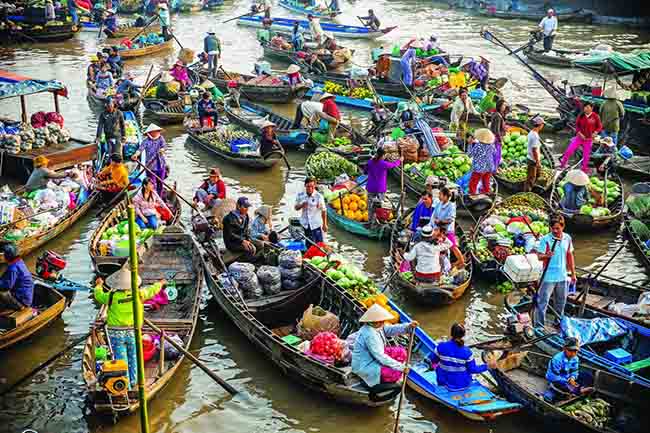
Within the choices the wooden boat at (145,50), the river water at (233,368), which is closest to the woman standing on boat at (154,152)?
the river water at (233,368)

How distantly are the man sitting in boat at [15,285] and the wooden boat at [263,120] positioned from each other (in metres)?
8.95

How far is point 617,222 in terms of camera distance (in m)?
14.4

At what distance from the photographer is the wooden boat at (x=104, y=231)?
473 inches

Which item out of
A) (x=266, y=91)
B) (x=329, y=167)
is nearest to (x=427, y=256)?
(x=329, y=167)

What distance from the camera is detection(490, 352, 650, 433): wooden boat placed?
8.30 metres

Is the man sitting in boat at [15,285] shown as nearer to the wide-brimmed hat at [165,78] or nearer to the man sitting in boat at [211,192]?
the man sitting in boat at [211,192]

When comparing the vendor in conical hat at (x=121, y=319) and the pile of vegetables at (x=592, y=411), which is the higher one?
the vendor in conical hat at (x=121, y=319)

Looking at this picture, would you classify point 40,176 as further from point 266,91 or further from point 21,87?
point 266,91

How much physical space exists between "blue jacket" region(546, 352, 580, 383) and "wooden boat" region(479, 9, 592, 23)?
1197 inches

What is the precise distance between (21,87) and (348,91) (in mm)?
9324

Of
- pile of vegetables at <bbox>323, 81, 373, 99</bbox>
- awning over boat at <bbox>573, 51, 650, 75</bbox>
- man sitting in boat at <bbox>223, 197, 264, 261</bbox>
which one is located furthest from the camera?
pile of vegetables at <bbox>323, 81, 373, 99</bbox>

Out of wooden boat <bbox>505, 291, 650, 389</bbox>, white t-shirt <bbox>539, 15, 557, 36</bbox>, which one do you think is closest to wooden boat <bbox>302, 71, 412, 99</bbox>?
white t-shirt <bbox>539, 15, 557, 36</bbox>

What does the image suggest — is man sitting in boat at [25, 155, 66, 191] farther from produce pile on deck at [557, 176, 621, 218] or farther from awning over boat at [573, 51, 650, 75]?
awning over boat at [573, 51, 650, 75]

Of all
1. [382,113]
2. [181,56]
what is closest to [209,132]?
[382,113]
